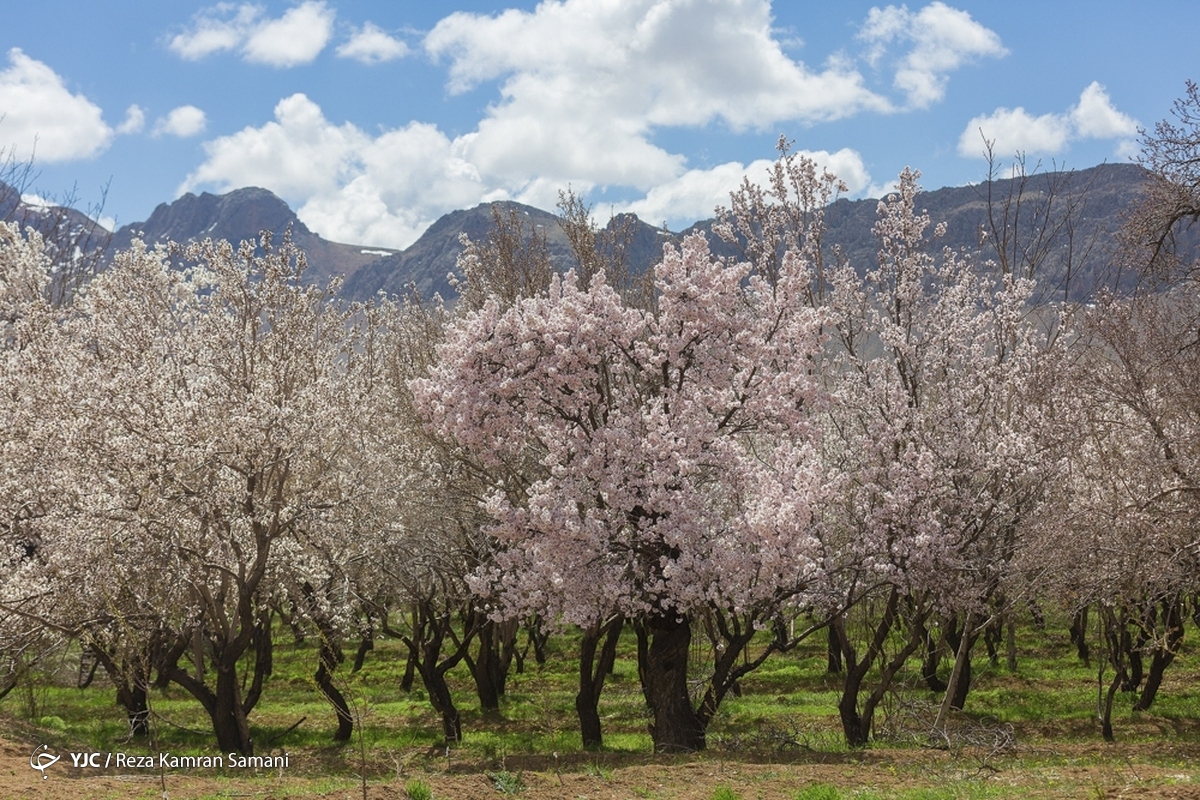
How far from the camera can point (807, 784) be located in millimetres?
11195

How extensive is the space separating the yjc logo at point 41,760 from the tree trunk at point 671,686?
9036mm

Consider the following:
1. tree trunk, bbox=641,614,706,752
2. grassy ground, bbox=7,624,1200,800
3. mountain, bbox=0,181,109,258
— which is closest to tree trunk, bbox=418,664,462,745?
grassy ground, bbox=7,624,1200,800

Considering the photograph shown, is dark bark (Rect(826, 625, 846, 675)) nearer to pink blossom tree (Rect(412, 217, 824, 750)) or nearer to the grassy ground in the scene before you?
the grassy ground

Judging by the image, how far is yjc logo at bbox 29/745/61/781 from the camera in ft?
37.2

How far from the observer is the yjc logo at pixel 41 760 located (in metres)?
11.3

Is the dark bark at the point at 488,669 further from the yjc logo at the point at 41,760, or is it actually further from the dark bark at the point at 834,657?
the yjc logo at the point at 41,760

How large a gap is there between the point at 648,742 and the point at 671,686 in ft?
10.9

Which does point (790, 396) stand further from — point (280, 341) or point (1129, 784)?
point (280, 341)

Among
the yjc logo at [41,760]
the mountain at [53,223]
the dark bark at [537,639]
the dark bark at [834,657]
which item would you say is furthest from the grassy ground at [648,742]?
the mountain at [53,223]

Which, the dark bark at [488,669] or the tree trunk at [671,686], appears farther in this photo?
the dark bark at [488,669]

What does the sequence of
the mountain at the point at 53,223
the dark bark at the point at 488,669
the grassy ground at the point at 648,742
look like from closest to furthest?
the grassy ground at the point at 648,742, the dark bark at the point at 488,669, the mountain at the point at 53,223

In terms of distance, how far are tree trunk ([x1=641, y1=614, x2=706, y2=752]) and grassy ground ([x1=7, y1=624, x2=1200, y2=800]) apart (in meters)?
0.52

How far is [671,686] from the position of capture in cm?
1584

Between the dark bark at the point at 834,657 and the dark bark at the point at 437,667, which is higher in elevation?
the dark bark at the point at 437,667
